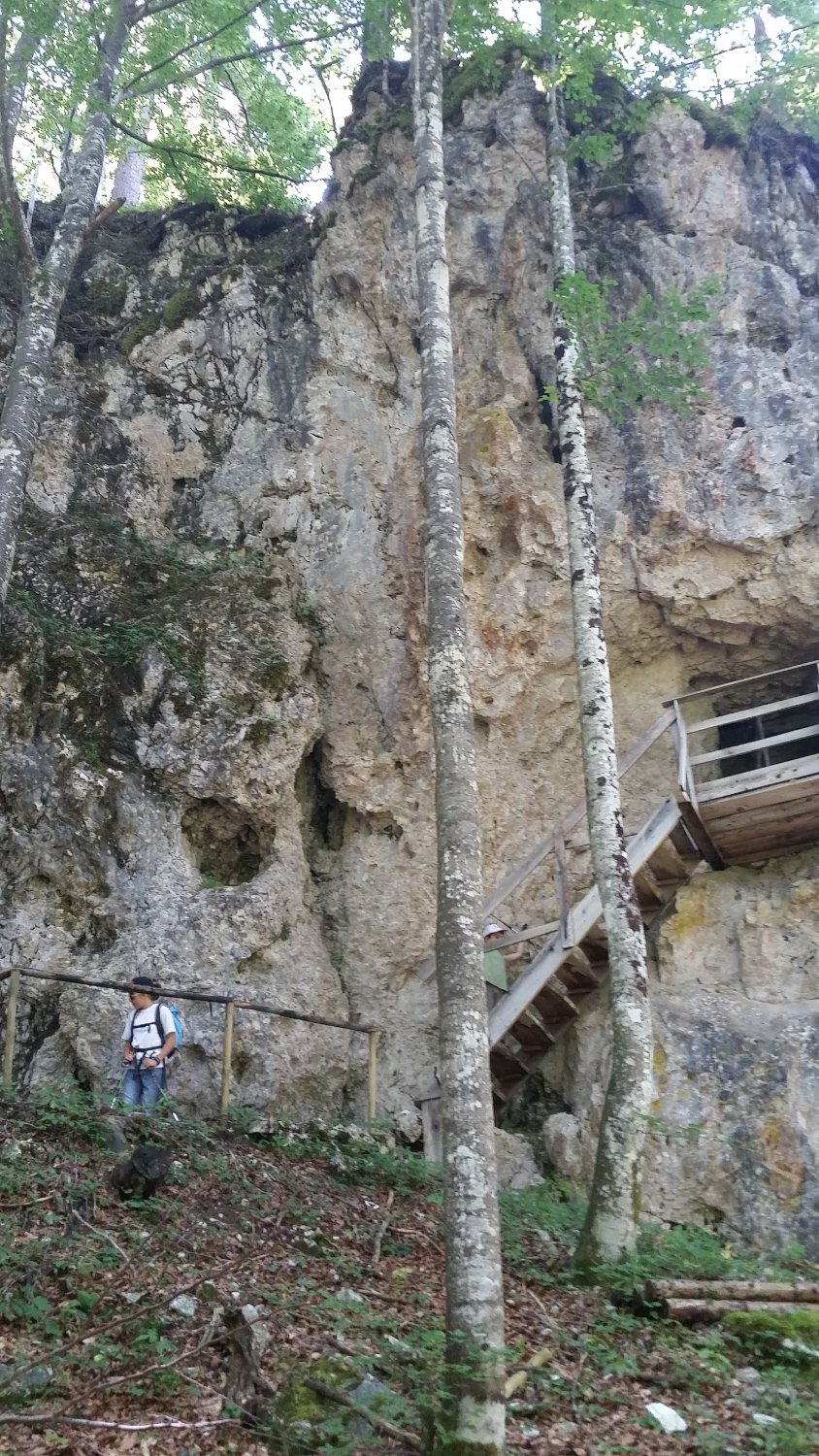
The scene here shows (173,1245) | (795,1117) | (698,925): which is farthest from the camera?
(698,925)

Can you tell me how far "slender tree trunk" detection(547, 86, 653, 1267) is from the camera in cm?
664

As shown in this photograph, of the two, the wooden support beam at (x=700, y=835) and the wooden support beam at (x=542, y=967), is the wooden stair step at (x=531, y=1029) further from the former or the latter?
the wooden support beam at (x=700, y=835)

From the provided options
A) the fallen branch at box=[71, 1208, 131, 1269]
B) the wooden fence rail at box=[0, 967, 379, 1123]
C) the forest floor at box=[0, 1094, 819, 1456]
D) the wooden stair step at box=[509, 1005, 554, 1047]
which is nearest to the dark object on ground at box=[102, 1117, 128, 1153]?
the forest floor at box=[0, 1094, 819, 1456]

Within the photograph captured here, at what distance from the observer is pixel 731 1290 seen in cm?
625

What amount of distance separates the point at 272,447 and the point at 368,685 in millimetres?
3579

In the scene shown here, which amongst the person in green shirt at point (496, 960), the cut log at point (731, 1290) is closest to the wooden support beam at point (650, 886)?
the person in green shirt at point (496, 960)

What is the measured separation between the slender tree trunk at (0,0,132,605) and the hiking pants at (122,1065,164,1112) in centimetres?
420

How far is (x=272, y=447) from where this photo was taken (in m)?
13.1

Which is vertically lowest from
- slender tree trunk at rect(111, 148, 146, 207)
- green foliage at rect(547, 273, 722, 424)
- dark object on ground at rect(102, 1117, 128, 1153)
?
dark object on ground at rect(102, 1117, 128, 1153)

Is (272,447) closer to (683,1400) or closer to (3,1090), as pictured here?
(3,1090)

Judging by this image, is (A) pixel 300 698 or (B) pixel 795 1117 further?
(A) pixel 300 698

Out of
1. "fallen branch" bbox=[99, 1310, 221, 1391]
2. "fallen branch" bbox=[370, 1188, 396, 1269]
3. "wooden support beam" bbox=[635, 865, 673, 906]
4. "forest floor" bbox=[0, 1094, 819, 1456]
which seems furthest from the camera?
"wooden support beam" bbox=[635, 865, 673, 906]

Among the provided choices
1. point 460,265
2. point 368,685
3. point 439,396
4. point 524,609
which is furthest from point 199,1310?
point 460,265

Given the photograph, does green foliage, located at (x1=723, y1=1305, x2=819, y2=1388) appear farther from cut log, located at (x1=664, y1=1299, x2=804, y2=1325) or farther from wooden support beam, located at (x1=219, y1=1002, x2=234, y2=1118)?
wooden support beam, located at (x1=219, y1=1002, x2=234, y2=1118)
